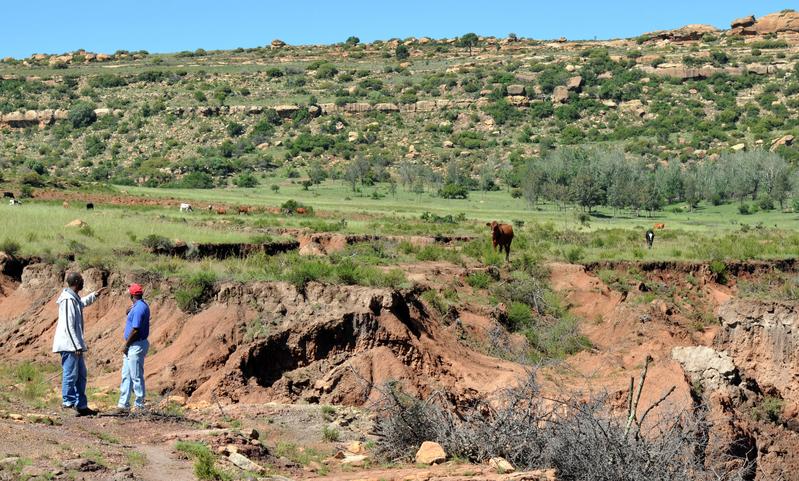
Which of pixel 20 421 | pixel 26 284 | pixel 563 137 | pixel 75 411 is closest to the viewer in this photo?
pixel 20 421

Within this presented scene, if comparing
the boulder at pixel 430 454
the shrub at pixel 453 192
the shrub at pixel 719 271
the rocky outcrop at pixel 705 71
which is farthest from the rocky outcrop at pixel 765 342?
the rocky outcrop at pixel 705 71

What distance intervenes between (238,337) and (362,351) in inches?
87.2

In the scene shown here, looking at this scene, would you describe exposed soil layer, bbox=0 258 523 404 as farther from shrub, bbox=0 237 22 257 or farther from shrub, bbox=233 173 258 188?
shrub, bbox=233 173 258 188

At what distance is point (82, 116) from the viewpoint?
100 meters

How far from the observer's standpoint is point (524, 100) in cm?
10656

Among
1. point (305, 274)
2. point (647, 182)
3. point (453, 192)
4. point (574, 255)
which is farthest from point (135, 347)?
point (453, 192)

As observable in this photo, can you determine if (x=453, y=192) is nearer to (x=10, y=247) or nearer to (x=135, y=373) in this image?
(x=10, y=247)

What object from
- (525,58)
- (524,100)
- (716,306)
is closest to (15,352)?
(716,306)

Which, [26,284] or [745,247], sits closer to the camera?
[26,284]

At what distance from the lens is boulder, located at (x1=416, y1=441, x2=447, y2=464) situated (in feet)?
43.7

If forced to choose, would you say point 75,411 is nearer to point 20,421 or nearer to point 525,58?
point 20,421

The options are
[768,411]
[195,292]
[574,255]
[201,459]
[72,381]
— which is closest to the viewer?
[201,459]

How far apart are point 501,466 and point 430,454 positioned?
41.7 inches

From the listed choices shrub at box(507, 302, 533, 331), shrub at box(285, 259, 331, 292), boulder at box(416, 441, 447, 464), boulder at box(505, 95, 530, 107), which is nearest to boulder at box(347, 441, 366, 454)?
boulder at box(416, 441, 447, 464)
